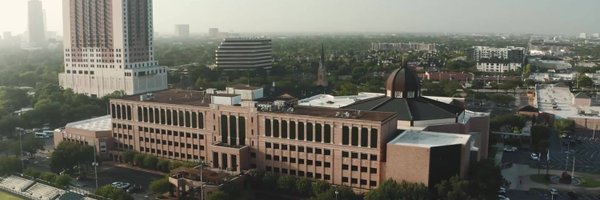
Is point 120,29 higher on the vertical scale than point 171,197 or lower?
higher

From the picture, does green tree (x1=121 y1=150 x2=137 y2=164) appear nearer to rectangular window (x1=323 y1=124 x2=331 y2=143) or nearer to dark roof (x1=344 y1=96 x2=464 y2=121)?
rectangular window (x1=323 y1=124 x2=331 y2=143)

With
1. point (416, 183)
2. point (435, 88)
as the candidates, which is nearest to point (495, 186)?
point (416, 183)

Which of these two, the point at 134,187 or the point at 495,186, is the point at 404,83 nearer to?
the point at 495,186

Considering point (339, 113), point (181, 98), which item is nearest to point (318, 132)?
point (339, 113)

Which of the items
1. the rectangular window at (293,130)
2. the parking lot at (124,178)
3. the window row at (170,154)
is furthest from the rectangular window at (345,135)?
the parking lot at (124,178)

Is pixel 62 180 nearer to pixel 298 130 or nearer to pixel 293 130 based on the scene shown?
pixel 293 130

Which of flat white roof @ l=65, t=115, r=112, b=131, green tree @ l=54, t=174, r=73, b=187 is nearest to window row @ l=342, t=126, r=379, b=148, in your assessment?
green tree @ l=54, t=174, r=73, b=187
